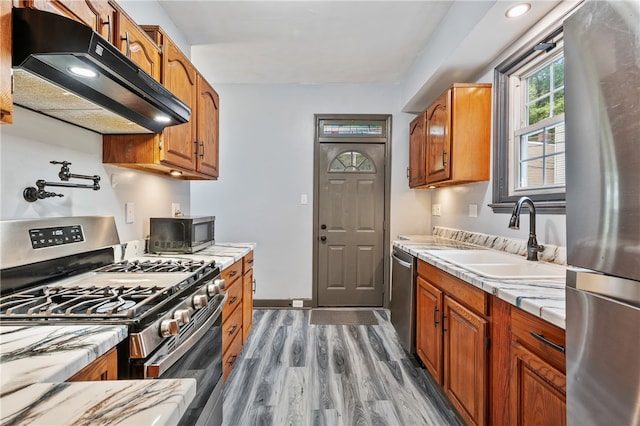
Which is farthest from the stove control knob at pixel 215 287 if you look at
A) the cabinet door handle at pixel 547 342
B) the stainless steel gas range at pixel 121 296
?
the cabinet door handle at pixel 547 342

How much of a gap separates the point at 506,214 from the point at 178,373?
223 centimetres

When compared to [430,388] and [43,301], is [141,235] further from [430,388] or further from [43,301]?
[430,388]

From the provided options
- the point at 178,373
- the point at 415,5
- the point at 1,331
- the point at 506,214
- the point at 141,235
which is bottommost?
the point at 178,373

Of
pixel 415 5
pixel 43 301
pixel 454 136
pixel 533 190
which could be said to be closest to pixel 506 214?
pixel 533 190

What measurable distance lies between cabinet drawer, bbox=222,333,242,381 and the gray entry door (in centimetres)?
150

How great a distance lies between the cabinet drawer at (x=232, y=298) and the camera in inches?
77.2

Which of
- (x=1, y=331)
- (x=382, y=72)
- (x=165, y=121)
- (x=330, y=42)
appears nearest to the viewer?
(x=1, y=331)

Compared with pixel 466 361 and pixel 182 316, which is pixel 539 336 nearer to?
pixel 466 361

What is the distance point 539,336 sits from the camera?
1033 mm

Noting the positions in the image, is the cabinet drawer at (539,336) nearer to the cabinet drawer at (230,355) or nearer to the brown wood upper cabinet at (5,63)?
the cabinet drawer at (230,355)

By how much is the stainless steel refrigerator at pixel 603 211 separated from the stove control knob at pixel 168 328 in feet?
3.89

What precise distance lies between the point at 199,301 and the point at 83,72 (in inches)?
37.6

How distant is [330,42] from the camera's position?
8.86 feet

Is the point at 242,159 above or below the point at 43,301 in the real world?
above
